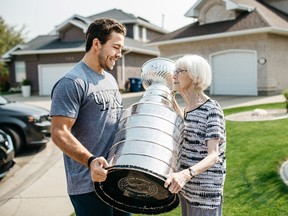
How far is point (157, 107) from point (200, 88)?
1.21 ft

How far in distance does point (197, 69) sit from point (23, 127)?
21.7 feet

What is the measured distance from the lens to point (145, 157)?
6.51 feet

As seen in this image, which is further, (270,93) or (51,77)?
(51,77)

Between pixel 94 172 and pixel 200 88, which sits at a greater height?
pixel 200 88

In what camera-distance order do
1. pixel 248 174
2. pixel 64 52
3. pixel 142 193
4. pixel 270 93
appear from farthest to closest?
pixel 64 52
pixel 270 93
pixel 248 174
pixel 142 193

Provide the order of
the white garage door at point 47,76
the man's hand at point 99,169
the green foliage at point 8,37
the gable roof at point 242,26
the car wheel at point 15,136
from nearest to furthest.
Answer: the man's hand at point 99,169 < the car wheel at point 15,136 < the gable roof at point 242,26 < the white garage door at point 47,76 < the green foliage at point 8,37

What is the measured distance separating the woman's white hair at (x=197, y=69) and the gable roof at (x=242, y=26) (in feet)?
49.9

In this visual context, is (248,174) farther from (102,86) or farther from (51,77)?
(51,77)

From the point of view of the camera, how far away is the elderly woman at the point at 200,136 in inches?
93.6

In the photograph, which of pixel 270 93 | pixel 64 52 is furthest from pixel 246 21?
pixel 64 52

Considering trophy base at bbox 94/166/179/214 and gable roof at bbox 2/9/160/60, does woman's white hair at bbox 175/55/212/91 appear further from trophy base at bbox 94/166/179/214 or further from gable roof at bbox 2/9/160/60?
gable roof at bbox 2/9/160/60

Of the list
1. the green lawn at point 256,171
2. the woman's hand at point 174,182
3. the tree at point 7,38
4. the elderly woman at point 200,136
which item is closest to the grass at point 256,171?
the green lawn at point 256,171

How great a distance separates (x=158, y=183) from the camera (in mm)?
2088

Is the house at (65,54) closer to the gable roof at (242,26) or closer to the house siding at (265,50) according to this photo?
the gable roof at (242,26)
